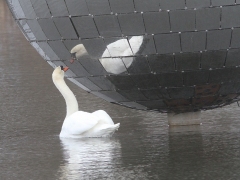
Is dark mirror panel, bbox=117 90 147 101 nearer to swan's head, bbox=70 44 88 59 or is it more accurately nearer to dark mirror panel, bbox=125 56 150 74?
dark mirror panel, bbox=125 56 150 74

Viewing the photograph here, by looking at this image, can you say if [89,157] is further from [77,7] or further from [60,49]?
[77,7]

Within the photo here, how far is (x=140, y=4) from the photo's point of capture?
689cm

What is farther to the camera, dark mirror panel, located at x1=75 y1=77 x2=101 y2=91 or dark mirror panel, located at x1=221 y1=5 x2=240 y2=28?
dark mirror panel, located at x1=75 y1=77 x2=101 y2=91

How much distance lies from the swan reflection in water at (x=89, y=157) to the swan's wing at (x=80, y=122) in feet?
0.30

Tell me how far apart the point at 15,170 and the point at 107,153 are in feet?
2.93

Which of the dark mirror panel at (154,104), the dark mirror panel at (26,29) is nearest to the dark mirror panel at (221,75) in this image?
the dark mirror panel at (154,104)

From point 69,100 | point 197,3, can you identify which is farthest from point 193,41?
point 69,100

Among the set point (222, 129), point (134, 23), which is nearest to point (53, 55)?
point (134, 23)

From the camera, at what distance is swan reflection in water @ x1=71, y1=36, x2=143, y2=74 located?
7141 mm

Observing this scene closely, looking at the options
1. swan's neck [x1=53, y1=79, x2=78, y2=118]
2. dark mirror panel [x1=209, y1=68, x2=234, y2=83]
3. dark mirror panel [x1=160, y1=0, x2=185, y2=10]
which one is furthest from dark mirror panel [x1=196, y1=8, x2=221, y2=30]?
swan's neck [x1=53, y1=79, x2=78, y2=118]

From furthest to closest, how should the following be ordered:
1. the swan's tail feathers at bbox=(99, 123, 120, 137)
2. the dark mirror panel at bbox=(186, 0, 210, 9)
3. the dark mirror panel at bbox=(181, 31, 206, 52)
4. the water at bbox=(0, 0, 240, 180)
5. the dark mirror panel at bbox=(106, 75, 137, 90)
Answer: the swan's tail feathers at bbox=(99, 123, 120, 137) < the dark mirror panel at bbox=(106, 75, 137, 90) < the dark mirror panel at bbox=(181, 31, 206, 52) < the dark mirror panel at bbox=(186, 0, 210, 9) < the water at bbox=(0, 0, 240, 180)

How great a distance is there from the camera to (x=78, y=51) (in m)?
7.43

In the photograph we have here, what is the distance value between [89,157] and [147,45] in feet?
3.42

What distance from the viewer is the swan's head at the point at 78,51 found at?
24.2ft
